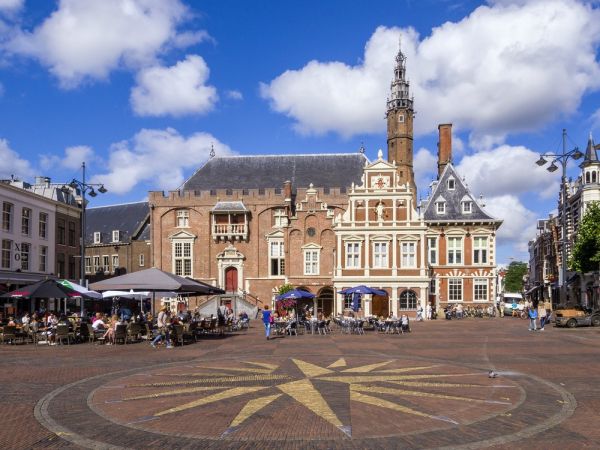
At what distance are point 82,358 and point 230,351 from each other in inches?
203

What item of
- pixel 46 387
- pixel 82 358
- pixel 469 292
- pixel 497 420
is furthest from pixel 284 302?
pixel 497 420

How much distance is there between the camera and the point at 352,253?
47500 millimetres

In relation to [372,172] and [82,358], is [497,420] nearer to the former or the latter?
[82,358]

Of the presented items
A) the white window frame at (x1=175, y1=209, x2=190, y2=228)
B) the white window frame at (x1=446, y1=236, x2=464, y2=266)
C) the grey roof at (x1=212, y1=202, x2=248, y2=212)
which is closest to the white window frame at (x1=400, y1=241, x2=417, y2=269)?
the white window frame at (x1=446, y1=236, x2=464, y2=266)

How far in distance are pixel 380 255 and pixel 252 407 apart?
122 feet

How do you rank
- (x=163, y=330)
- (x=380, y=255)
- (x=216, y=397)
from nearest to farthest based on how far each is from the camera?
(x=216, y=397) < (x=163, y=330) < (x=380, y=255)

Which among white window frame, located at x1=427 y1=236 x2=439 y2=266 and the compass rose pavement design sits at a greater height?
white window frame, located at x1=427 y1=236 x2=439 y2=266

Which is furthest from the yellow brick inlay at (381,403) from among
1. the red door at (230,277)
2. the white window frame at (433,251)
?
the white window frame at (433,251)

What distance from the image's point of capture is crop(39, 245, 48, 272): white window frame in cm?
4419

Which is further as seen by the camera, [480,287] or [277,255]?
[277,255]

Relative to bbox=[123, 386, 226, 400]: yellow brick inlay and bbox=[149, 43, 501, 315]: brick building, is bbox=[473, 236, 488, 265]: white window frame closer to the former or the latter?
bbox=[149, 43, 501, 315]: brick building

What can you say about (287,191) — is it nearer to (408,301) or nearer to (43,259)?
(408,301)

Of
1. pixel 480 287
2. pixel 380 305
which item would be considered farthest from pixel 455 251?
pixel 380 305

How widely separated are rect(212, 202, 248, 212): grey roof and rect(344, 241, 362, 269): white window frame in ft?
37.9
